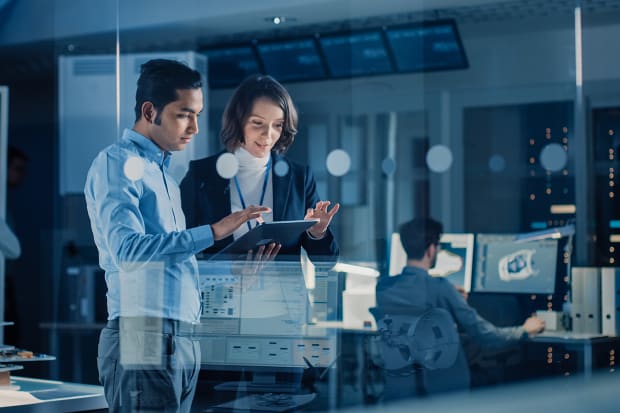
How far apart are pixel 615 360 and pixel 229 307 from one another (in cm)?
221

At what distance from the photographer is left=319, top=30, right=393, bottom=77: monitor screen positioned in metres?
5.37

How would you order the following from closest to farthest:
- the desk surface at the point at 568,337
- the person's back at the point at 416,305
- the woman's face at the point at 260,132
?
1. the woman's face at the point at 260,132
2. the person's back at the point at 416,305
3. the desk surface at the point at 568,337

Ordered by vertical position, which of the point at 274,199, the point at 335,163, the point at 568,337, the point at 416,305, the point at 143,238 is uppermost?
the point at 335,163

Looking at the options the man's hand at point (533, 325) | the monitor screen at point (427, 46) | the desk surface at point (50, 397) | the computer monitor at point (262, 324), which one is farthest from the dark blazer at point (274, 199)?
the monitor screen at point (427, 46)

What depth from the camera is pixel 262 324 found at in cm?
338

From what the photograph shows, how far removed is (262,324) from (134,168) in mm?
736

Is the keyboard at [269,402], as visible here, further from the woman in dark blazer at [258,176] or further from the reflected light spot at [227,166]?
the reflected light spot at [227,166]

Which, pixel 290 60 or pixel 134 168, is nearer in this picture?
pixel 134 168

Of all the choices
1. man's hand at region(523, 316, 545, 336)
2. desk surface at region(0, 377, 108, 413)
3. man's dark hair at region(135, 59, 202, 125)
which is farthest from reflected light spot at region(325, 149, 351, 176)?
desk surface at region(0, 377, 108, 413)

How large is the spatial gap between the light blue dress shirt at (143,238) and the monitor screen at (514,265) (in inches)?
81.1

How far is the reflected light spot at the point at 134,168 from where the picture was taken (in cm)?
333

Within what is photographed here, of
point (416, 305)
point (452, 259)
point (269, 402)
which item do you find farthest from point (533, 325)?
point (269, 402)

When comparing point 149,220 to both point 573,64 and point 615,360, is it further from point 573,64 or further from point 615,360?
point 573,64

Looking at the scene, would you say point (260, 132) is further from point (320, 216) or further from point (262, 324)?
point (262, 324)
